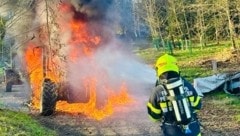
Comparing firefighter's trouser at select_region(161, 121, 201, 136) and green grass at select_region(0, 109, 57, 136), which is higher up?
firefighter's trouser at select_region(161, 121, 201, 136)

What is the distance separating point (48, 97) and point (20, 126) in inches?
78.8

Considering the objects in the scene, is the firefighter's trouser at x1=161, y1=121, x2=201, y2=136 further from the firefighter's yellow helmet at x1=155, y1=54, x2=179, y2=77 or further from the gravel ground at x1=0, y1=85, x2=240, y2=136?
the gravel ground at x1=0, y1=85, x2=240, y2=136

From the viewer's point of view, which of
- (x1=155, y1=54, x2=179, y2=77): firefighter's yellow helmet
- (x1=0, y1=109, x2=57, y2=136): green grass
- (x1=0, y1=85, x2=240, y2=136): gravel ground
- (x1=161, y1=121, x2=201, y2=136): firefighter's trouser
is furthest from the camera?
(x1=0, y1=85, x2=240, y2=136): gravel ground

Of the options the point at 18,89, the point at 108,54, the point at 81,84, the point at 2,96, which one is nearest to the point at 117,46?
the point at 108,54

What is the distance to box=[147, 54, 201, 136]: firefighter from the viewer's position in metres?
5.23

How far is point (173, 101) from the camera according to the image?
5258 millimetres

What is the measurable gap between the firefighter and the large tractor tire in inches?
263

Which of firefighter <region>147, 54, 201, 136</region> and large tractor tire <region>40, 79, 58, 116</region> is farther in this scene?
large tractor tire <region>40, 79, 58, 116</region>

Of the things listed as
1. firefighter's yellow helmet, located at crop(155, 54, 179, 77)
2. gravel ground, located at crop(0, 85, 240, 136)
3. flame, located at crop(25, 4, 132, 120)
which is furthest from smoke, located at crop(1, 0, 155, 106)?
firefighter's yellow helmet, located at crop(155, 54, 179, 77)

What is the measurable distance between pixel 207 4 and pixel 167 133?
2369cm

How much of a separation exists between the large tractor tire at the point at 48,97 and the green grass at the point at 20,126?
0.62 metres

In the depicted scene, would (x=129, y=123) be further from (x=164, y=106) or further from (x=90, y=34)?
(x=164, y=106)

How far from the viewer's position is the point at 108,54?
13273 mm

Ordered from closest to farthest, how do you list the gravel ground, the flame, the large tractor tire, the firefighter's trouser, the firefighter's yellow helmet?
the firefighter's yellow helmet < the firefighter's trouser < the gravel ground < the large tractor tire < the flame
